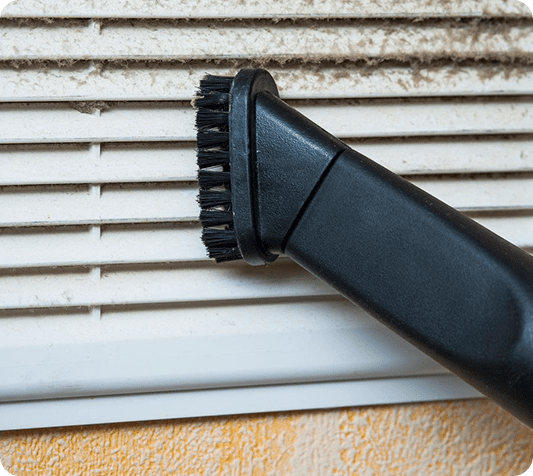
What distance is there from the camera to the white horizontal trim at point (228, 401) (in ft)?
1.80

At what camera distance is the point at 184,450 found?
0.57 metres

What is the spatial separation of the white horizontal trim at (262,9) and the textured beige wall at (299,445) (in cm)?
40

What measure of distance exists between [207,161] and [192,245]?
94 mm

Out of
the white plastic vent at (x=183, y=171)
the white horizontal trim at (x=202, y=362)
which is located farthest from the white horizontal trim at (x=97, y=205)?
the white horizontal trim at (x=202, y=362)

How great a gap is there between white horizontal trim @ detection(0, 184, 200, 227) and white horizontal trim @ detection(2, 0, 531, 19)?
163 mm

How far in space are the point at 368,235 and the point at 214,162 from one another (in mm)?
151

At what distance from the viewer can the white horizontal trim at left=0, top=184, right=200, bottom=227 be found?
1.74 ft

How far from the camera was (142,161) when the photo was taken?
0.54 m

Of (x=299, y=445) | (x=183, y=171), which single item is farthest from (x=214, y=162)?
(x=299, y=445)

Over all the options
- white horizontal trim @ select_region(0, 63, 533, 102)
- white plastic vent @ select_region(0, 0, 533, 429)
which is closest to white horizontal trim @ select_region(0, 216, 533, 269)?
white plastic vent @ select_region(0, 0, 533, 429)

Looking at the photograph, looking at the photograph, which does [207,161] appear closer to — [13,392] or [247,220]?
[247,220]

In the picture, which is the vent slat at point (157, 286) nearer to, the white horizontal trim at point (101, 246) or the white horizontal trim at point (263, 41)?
the white horizontal trim at point (101, 246)

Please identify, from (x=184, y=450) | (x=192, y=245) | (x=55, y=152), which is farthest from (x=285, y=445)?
(x=55, y=152)

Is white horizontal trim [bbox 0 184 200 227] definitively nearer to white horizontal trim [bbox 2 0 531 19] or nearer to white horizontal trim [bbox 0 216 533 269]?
white horizontal trim [bbox 0 216 533 269]
